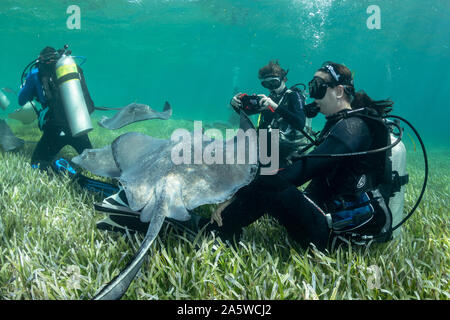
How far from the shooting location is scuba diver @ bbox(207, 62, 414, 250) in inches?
89.0

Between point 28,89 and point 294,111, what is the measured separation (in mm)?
5622

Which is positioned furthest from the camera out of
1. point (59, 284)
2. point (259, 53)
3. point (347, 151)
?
point (259, 53)

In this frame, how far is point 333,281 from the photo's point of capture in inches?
84.6

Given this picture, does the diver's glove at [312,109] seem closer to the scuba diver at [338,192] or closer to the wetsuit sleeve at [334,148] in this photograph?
the scuba diver at [338,192]

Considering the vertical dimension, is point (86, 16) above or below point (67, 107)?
above

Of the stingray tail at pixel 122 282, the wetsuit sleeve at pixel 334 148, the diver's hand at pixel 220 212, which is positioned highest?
the wetsuit sleeve at pixel 334 148

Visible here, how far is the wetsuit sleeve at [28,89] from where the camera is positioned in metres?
5.27

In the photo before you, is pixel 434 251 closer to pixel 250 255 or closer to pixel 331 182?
pixel 331 182

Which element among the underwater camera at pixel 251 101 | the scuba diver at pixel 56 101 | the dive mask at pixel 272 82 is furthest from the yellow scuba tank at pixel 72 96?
the dive mask at pixel 272 82

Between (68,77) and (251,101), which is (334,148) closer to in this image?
(251,101)

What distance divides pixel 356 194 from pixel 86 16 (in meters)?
39.7

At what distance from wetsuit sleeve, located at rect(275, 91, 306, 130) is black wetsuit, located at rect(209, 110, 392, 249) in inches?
70.8
